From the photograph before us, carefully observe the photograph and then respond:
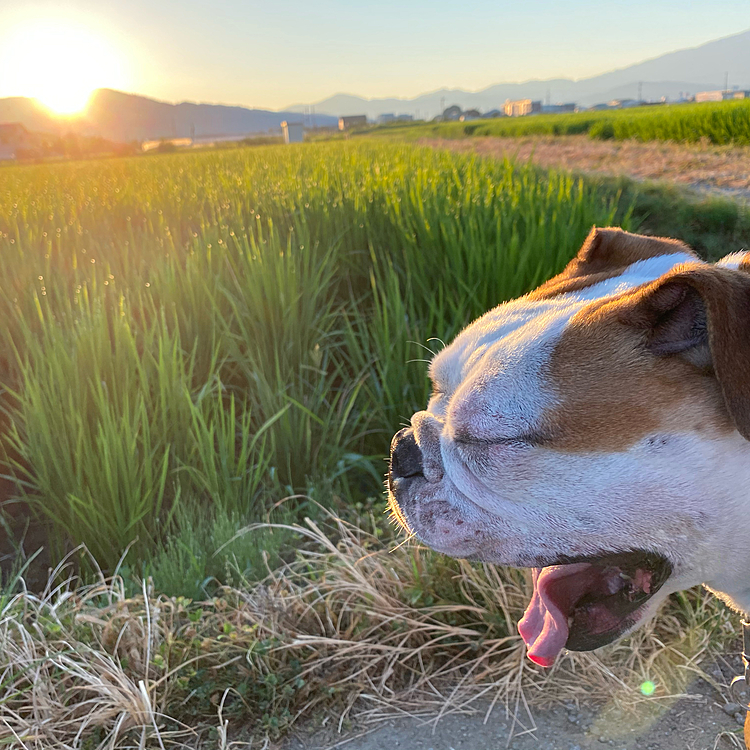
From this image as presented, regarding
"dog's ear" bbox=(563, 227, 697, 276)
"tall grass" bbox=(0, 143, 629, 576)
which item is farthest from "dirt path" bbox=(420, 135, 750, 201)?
"dog's ear" bbox=(563, 227, 697, 276)

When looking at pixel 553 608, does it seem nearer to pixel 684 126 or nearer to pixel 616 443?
pixel 616 443

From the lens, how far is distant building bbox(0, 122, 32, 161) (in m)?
39.5

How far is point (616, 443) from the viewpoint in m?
1.19

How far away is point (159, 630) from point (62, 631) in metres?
0.28

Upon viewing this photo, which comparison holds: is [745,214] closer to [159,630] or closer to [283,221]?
[283,221]

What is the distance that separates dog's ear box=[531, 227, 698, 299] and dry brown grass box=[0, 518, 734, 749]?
975 mm

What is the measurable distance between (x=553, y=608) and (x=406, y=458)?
1.75 ft

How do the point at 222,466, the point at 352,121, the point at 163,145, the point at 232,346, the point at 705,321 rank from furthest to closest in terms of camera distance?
the point at 352,121
the point at 163,145
the point at 232,346
the point at 222,466
the point at 705,321

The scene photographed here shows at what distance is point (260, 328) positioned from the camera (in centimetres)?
334

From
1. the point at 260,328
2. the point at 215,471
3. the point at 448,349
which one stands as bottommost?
the point at 215,471

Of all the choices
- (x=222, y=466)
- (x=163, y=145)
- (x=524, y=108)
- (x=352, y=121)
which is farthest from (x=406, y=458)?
(x=524, y=108)

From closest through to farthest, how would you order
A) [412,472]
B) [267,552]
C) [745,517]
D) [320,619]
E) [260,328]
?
1. [745,517]
2. [412,472]
3. [320,619]
4. [267,552]
5. [260,328]

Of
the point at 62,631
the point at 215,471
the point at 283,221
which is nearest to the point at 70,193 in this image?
the point at 283,221

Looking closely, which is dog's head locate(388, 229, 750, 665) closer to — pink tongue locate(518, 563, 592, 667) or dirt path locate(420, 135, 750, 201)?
pink tongue locate(518, 563, 592, 667)
